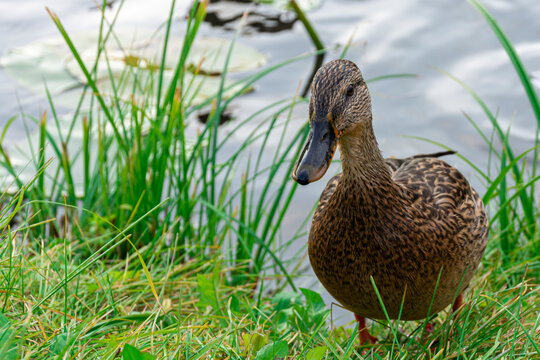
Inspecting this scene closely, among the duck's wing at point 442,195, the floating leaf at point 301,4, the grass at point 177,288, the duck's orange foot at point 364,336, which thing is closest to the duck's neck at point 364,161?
the duck's wing at point 442,195

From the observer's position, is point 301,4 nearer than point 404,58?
No

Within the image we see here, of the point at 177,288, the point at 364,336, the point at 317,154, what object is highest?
the point at 317,154

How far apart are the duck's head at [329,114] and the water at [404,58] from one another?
1.92 meters

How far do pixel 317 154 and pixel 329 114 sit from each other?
0.14m

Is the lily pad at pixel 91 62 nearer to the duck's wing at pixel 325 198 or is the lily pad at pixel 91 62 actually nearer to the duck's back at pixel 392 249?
the duck's wing at pixel 325 198

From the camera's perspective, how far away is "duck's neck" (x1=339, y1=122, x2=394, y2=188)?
2.26m

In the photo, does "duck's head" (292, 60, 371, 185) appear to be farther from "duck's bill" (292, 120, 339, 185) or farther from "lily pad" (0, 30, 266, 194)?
"lily pad" (0, 30, 266, 194)

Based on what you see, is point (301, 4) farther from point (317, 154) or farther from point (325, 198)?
point (317, 154)

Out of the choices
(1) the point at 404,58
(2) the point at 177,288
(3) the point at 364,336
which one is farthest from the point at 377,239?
(1) the point at 404,58

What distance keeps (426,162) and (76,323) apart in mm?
1597

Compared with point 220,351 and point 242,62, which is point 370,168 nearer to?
point 220,351

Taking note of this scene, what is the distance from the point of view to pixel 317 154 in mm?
1960

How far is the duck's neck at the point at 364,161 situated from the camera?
88.8 inches

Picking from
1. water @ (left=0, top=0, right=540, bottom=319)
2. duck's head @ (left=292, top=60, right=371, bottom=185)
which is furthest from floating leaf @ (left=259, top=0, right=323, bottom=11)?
duck's head @ (left=292, top=60, right=371, bottom=185)
